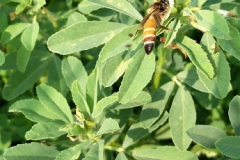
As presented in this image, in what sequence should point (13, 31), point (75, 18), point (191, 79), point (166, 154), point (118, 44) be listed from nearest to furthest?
point (118, 44), point (166, 154), point (191, 79), point (13, 31), point (75, 18)

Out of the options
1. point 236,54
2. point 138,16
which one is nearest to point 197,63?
point 236,54

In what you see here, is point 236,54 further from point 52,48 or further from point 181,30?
point 52,48

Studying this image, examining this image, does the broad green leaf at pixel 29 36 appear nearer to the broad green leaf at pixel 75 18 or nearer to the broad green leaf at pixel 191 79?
the broad green leaf at pixel 75 18

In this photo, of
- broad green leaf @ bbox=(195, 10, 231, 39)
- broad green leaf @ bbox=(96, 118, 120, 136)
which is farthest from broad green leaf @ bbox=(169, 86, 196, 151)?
broad green leaf @ bbox=(195, 10, 231, 39)

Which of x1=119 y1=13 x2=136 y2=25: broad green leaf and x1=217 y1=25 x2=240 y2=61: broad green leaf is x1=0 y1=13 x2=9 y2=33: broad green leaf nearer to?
x1=119 y1=13 x2=136 y2=25: broad green leaf

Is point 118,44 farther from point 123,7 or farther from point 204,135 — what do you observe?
point 204,135

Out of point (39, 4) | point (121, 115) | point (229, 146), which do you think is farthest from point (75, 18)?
point (229, 146)

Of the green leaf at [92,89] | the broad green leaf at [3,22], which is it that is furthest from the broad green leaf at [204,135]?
the broad green leaf at [3,22]
